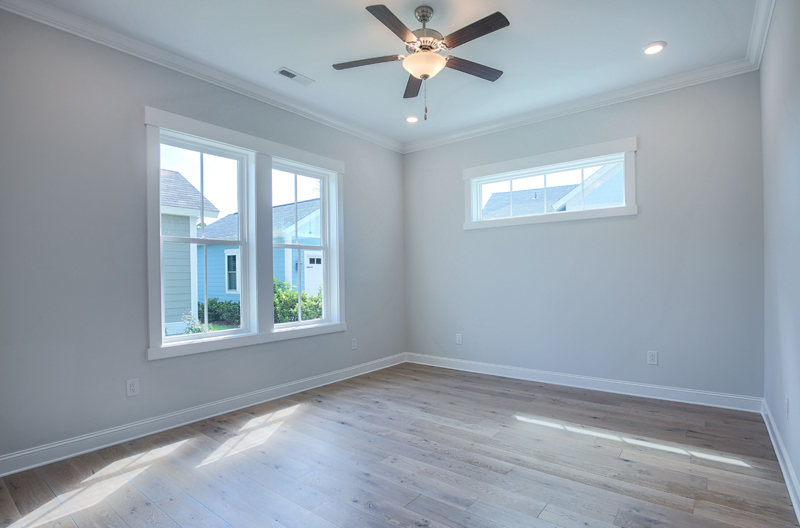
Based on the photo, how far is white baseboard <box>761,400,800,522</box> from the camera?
202 cm

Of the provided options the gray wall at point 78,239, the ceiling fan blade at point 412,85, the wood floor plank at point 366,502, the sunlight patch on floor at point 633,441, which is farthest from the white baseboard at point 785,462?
the gray wall at point 78,239

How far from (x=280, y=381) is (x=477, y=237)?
2.62 metres

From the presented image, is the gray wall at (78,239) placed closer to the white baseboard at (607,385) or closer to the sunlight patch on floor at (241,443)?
the sunlight patch on floor at (241,443)

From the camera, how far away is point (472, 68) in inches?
113

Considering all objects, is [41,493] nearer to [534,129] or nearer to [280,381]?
[280,381]

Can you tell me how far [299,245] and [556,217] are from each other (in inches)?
103

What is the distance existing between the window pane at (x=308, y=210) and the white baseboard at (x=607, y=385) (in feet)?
6.84

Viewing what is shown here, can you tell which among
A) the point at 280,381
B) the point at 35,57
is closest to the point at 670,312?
the point at 280,381

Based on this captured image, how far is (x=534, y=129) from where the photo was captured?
4.49m

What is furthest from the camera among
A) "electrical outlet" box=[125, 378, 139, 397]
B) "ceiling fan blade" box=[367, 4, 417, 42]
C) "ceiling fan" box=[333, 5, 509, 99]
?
"electrical outlet" box=[125, 378, 139, 397]

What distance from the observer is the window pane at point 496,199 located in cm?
474

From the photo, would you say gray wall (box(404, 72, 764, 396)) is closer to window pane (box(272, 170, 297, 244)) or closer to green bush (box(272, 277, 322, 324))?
green bush (box(272, 277, 322, 324))

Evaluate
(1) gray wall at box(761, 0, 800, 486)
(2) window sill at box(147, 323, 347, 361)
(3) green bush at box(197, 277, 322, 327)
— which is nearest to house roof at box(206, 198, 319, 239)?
(3) green bush at box(197, 277, 322, 327)

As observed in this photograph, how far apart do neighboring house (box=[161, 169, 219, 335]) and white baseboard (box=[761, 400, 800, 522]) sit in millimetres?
3891
